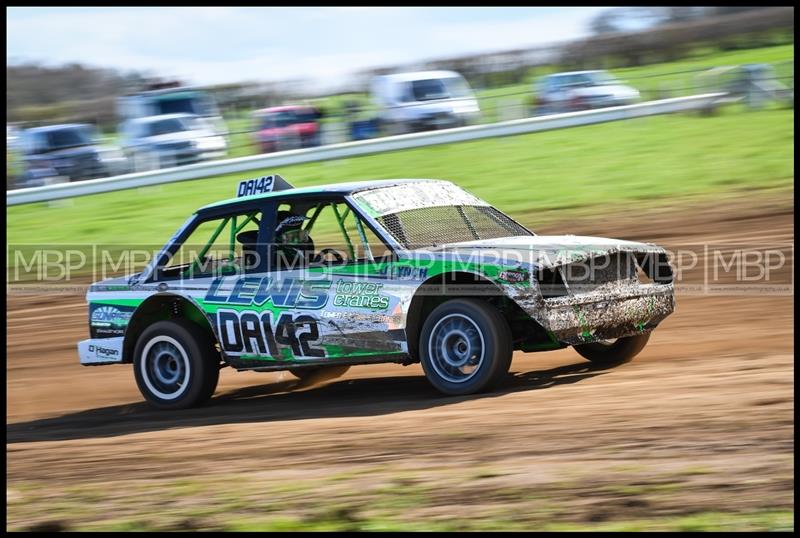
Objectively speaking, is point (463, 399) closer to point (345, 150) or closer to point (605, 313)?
point (605, 313)

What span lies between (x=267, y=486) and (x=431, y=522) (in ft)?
3.96

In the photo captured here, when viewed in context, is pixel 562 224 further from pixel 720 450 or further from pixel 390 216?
pixel 720 450

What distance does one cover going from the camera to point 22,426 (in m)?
9.19

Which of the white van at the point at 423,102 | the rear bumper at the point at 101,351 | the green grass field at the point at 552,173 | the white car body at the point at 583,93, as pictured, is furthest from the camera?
the white car body at the point at 583,93

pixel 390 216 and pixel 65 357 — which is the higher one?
pixel 390 216

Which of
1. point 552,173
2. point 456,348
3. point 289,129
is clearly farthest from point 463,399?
point 289,129

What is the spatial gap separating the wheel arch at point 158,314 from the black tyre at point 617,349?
302 cm

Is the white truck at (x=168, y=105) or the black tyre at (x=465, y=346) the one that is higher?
the white truck at (x=168, y=105)

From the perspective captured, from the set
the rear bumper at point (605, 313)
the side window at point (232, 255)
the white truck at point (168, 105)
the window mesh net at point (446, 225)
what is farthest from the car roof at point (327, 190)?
the white truck at point (168, 105)

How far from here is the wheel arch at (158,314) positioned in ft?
29.9

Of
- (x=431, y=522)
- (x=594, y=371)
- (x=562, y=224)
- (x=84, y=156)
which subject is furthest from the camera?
(x=84, y=156)

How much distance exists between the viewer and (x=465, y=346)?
7734 millimetres

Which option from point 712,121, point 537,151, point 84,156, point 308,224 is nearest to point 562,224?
point 537,151

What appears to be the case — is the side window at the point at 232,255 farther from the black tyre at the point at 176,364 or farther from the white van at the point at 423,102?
the white van at the point at 423,102
